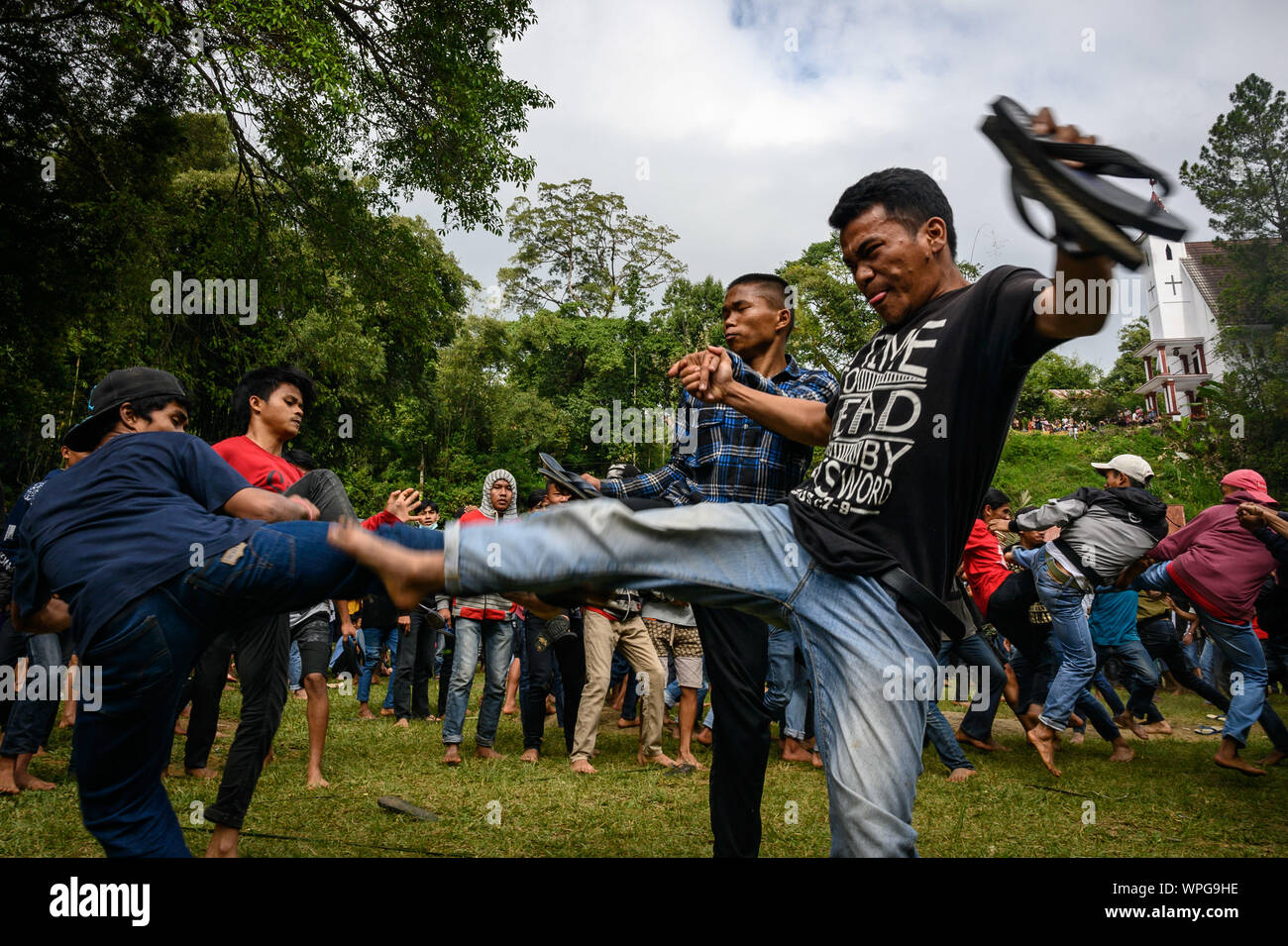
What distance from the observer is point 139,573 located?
251cm

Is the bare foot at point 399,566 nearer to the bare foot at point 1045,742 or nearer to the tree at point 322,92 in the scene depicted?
the bare foot at point 1045,742

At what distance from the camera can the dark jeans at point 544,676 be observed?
24.1 ft

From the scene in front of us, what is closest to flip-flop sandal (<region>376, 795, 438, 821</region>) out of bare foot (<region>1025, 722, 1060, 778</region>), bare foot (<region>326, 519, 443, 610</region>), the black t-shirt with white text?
bare foot (<region>326, 519, 443, 610</region>)

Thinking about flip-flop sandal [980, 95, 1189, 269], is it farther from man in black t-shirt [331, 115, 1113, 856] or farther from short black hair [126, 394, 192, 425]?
short black hair [126, 394, 192, 425]

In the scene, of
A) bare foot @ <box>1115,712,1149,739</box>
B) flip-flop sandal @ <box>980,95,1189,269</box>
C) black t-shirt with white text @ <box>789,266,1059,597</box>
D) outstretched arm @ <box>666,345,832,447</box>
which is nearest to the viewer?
flip-flop sandal @ <box>980,95,1189,269</box>

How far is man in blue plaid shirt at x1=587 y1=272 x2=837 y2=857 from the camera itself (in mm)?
3184

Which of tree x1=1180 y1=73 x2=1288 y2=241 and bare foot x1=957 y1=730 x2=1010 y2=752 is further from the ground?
tree x1=1180 y1=73 x2=1288 y2=241

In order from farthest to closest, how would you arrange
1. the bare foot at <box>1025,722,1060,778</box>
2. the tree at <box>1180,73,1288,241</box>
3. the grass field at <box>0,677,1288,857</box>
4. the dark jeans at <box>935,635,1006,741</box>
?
1. the tree at <box>1180,73,1288,241</box>
2. the dark jeans at <box>935,635,1006,741</box>
3. the bare foot at <box>1025,722,1060,778</box>
4. the grass field at <box>0,677,1288,857</box>

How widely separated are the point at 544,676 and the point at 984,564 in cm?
427

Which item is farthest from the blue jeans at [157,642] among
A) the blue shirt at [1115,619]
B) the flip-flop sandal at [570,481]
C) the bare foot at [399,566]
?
the blue shirt at [1115,619]

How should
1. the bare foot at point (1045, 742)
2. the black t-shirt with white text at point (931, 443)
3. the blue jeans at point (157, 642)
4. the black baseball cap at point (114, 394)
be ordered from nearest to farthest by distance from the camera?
the black t-shirt with white text at point (931, 443) → the blue jeans at point (157, 642) → the black baseball cap at point (114, 394) → the bare foot at point (1045, 742)

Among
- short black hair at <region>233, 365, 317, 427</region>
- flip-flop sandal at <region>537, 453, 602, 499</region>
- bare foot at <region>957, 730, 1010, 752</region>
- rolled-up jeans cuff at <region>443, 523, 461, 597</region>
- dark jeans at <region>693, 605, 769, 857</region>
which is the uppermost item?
short black hair at <region>233, 365, 317, 427</region>

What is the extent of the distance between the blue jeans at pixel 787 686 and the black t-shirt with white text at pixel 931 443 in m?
4.49

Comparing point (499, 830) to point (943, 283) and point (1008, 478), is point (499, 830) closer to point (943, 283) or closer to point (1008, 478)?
point (943, 283)
